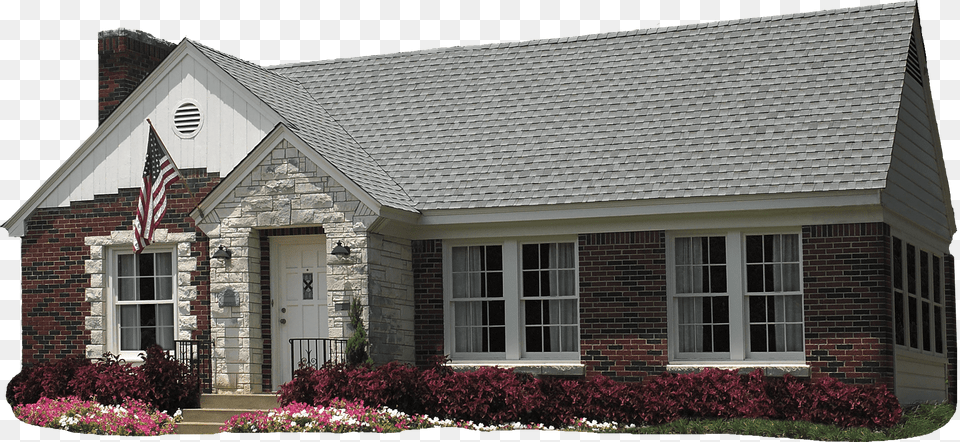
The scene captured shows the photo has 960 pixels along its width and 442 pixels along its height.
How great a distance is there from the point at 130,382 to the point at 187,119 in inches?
167

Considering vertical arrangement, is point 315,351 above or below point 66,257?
below

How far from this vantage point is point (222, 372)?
55.5 ft

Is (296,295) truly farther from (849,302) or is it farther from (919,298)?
(919,298)

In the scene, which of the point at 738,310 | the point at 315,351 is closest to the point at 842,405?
the point at 738,310

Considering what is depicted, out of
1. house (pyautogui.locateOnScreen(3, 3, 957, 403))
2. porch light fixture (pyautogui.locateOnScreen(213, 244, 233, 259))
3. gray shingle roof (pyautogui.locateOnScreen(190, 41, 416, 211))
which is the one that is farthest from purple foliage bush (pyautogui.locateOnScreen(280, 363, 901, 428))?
gray shingle roof (pyautogui.locateOnScreen(190, 41, 416, 211))

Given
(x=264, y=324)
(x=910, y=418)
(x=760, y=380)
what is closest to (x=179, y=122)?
(x=264, y=324)

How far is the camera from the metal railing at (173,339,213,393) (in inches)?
672

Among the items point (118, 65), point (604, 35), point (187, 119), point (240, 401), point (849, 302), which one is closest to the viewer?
point (849, 302)

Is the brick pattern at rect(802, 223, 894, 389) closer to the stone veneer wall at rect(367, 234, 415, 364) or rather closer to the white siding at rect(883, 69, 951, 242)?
the white siding at rect(883, 69, 951, 242)

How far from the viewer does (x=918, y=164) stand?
18.7 m

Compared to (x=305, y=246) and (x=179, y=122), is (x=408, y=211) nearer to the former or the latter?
(x=305, y=246)

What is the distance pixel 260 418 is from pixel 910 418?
859 centimetres

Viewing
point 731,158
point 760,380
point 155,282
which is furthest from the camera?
point 155,282

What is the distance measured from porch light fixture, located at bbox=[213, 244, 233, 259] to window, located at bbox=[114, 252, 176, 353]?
1693 millimetres
